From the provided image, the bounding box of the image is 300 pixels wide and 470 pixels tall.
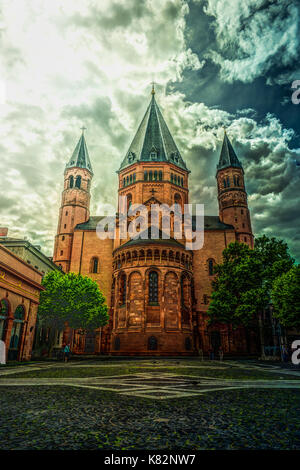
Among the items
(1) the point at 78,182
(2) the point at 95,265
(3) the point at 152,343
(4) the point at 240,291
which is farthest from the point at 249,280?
(1) the point at 78,182

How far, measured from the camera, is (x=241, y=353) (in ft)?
134

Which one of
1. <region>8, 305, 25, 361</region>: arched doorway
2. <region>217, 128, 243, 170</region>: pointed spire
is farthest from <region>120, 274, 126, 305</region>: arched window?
<region>217, 128, 243, 170</region>: pointed spire

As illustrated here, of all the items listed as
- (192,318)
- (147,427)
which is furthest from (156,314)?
(147,427)

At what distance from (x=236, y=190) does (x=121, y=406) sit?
51.6 metres

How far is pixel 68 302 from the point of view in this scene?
3012 centimetres

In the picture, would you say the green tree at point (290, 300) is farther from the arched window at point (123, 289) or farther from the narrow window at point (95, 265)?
the narrow window at point (95, 265)

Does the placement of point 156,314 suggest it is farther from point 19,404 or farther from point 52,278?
point 19,404

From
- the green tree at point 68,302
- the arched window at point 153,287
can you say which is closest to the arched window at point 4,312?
the green tree at point 68,302

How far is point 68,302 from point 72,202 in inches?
1054

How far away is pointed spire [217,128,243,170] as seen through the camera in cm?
5576

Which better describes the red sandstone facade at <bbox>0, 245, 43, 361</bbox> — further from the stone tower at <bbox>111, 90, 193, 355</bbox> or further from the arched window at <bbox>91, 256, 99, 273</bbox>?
the arched window at <bbox>91, 256, 99, 273</bbox>

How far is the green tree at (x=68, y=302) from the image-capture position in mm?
29891

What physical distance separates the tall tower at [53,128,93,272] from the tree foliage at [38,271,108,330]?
A: 17.0 meters

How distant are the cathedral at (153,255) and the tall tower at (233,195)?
178mm
